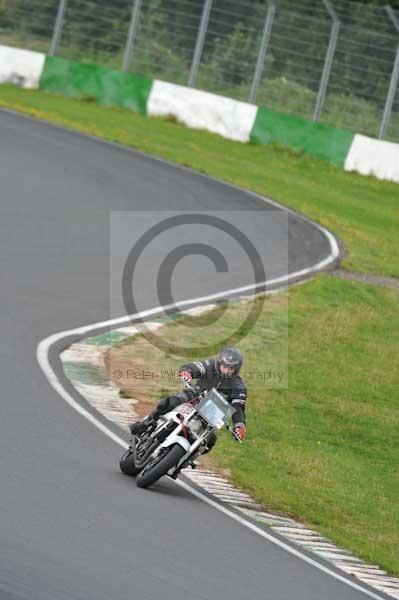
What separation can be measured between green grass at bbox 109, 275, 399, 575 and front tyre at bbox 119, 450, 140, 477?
1452 mm

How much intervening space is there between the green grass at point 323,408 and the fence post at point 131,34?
18.8 m

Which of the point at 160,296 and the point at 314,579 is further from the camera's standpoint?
the point at 160,296

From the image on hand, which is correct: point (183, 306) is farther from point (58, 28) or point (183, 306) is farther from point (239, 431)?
point (58, 28)

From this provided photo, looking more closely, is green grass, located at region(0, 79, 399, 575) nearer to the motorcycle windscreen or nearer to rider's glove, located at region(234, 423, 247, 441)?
rider's glove, located at region(234, 423, 247, 441)

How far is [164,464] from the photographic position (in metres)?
10.9

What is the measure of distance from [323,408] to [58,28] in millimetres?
26516

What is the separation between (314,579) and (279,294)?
11683mm

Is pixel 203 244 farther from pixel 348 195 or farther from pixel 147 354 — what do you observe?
pixel 348 195

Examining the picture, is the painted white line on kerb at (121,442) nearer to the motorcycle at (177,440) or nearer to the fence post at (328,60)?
the motorcycle at (177,440)

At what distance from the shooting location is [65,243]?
832 inches

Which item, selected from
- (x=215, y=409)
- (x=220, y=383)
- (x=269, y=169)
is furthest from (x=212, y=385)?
(x=269, y=169)

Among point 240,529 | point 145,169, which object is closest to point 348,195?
point 145,169

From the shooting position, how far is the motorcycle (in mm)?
10977

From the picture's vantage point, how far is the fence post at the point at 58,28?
39875 millimetres
